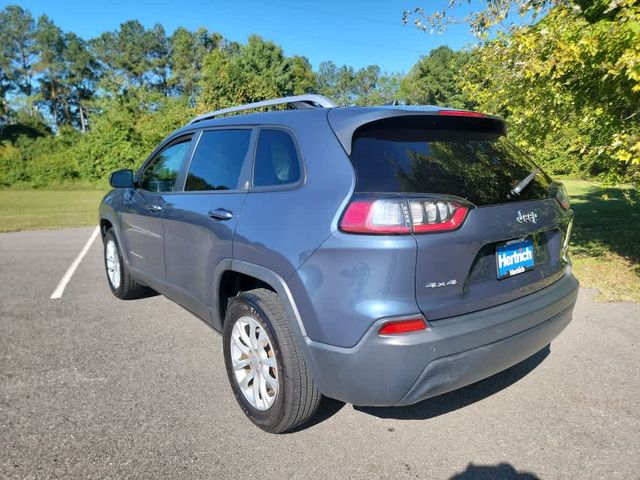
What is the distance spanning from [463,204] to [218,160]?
71.4 inches

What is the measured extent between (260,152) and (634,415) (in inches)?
109

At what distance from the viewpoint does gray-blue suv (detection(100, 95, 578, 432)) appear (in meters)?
2.16

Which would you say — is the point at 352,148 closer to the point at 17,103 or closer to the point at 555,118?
the point at 555,118

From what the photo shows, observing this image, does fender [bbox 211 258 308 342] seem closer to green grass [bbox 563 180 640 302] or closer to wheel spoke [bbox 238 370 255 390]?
wheel spoke [bbox 238 370 255 390]

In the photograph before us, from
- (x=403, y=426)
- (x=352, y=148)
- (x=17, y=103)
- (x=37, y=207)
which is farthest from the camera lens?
(x=17, y=103)

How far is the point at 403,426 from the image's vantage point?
2789 mm

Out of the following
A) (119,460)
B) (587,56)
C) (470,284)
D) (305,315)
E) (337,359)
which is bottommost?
(119,460)

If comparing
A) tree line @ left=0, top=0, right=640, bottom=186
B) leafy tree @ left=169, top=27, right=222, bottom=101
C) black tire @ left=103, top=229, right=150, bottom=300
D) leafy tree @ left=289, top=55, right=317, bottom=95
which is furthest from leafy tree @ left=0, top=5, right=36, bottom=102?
black tire @ left=103, top=229, right=150, bottom=300

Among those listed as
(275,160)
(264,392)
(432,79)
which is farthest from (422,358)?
(432,79)

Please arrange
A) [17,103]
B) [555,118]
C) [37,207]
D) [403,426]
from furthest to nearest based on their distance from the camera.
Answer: [17,103], [37,207], [555,118], [403,426]

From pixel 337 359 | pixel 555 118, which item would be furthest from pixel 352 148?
pixel 555 118

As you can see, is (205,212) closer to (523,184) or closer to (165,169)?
(165,169)

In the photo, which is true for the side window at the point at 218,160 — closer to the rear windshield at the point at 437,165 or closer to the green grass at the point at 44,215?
the rear windshield at the point at 437,165

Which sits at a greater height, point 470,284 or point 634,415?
point 470,284
